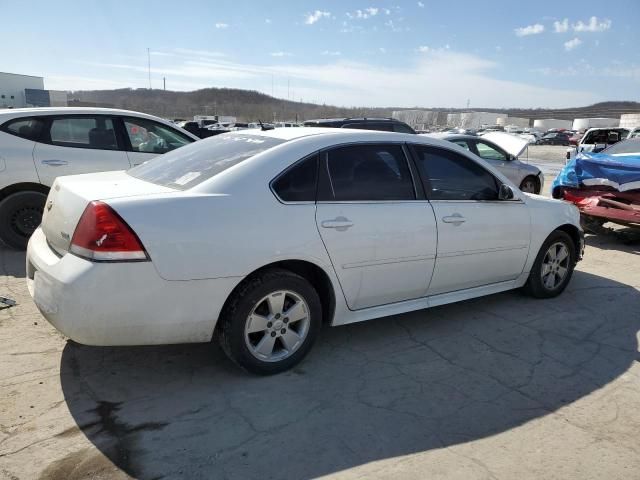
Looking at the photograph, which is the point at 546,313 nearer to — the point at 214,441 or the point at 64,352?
the point at 214,441

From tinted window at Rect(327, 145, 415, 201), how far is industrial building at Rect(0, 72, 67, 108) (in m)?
80.3

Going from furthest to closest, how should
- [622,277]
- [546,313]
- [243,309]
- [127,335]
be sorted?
[622,277] < [546,313] < [243,309] < [127,335]

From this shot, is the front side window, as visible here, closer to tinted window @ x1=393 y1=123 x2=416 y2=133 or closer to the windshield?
tinted window @ x1=393 y1=123 x2=416 y2=133

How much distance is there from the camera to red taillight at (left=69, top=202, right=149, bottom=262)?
2742mm

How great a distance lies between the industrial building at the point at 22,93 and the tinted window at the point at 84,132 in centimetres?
7638

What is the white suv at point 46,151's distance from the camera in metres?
5.91

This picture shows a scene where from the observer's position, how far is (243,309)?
310cm

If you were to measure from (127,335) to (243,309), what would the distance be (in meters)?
0.67

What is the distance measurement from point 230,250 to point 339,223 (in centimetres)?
79

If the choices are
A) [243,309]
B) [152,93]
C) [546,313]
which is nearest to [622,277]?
[546,313]

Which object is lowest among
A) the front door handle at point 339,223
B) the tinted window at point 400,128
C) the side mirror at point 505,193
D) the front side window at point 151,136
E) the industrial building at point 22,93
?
the front door handle at point 339,223

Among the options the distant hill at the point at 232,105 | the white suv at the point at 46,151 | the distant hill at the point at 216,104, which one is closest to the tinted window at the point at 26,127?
the white suv at the point at 46,151

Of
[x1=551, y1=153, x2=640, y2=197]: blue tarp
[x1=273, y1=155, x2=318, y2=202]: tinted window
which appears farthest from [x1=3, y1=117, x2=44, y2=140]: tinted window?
[x1=551, y1=153, x2=640, y2=197]: blue tarp

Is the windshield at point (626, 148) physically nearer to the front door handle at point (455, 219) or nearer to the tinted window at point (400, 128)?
the tinted window at point (400, 128)
